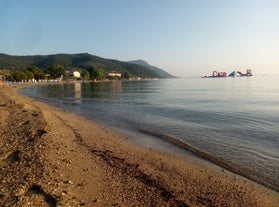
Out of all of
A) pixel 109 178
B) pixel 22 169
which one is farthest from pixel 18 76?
pixel 109 178

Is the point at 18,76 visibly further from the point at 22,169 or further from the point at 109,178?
the point at 109,178

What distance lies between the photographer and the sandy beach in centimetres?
722

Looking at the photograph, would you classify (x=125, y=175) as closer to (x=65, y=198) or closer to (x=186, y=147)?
(x=65, y=198)

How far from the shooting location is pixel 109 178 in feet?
28.9

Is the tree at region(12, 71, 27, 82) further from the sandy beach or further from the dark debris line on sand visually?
the sandy beach

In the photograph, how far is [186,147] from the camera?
14445 mm

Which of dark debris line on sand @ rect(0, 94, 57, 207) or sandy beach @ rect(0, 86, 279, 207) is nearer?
dark debris line on sand @ rect(0, 94, 57, 207)

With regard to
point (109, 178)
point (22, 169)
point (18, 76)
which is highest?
point (18, 76)

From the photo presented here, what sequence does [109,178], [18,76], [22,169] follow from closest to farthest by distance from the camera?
[109,178] < [22,169] < [18,76]

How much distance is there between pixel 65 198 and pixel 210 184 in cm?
538

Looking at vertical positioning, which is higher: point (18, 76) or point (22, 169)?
point (18, 76)

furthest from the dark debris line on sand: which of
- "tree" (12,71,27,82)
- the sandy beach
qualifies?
"tree" (12,71,27,82)

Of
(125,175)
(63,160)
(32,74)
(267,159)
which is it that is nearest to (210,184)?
(125,175)

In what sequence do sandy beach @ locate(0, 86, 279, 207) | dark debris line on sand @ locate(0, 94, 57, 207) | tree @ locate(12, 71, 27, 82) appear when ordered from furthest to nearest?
tree @ locate(12, 71, 27, 82), sandy beach @ locate(0, 86, 279, 207), dark debris line on sand @ locate(0, 94, 57, 207)
